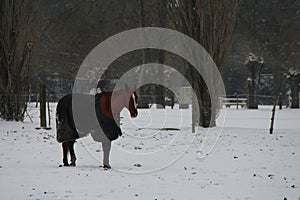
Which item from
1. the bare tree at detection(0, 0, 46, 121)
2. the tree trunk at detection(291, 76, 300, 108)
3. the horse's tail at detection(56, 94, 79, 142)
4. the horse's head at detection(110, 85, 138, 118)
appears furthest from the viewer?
the tree trunk at detection(291, 76, 300, 108)

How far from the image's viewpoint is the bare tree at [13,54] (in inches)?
672

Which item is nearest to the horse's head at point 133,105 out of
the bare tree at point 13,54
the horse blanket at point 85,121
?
the horse blanket at point 85,121

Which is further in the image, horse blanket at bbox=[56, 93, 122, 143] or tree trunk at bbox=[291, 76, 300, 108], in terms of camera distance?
tree trunk at bbox=[291, 76, 300, 108]

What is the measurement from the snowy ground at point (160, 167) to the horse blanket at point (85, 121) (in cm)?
58

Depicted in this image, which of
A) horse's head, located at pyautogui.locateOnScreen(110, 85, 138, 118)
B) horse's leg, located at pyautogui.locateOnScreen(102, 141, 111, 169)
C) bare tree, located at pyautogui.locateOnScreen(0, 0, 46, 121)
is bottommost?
horse's leg, located at pyautogui.locateOnScreen(102, 141, 111, 169)

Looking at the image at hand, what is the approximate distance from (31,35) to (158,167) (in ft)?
35.6

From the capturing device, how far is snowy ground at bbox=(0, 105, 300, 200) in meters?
6.11

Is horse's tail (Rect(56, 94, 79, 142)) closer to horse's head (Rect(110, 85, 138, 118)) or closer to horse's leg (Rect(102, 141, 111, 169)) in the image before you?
horse's leg (Rect(102, 141, 111, 169))

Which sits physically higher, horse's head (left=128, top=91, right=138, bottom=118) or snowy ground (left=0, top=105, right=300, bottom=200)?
horse's head (left=128, top=91, right=138, bottom=118)

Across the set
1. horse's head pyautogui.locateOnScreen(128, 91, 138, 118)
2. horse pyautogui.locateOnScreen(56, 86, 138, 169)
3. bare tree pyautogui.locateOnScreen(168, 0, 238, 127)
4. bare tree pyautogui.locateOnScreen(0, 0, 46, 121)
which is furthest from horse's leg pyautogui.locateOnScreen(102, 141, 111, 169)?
bare tree pyautogui.locateOnScreen(0, 0, 46, 121)

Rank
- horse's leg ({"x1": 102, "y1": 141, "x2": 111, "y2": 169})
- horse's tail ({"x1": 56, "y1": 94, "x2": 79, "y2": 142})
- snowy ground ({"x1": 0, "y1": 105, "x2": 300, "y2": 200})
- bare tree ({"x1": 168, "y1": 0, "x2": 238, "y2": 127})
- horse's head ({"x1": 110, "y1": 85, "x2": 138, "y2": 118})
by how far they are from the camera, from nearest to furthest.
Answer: snowy ground ({"x1": 0, "y1": 105, "x2": 300, "y2": 200}), horse's head ({"x1": 110, "y1": 85, "x2": 138, "y2": 118}), horse's leg ({"x1": 102, "y1": 141, "x2": 111, "y2": 169}), horse's tail ({"x1": 56, "y1": 94, "x2": 79, "y2": 142}), bare tree ({"x1": 168, "y1": 0, "x2": 238, "y2": 127})

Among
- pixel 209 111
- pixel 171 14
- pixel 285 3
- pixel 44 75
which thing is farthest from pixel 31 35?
pixel 44 75

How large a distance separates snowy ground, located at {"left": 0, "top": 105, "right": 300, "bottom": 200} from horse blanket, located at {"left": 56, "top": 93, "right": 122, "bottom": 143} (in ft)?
1.90

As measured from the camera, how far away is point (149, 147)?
1124 centimetres
